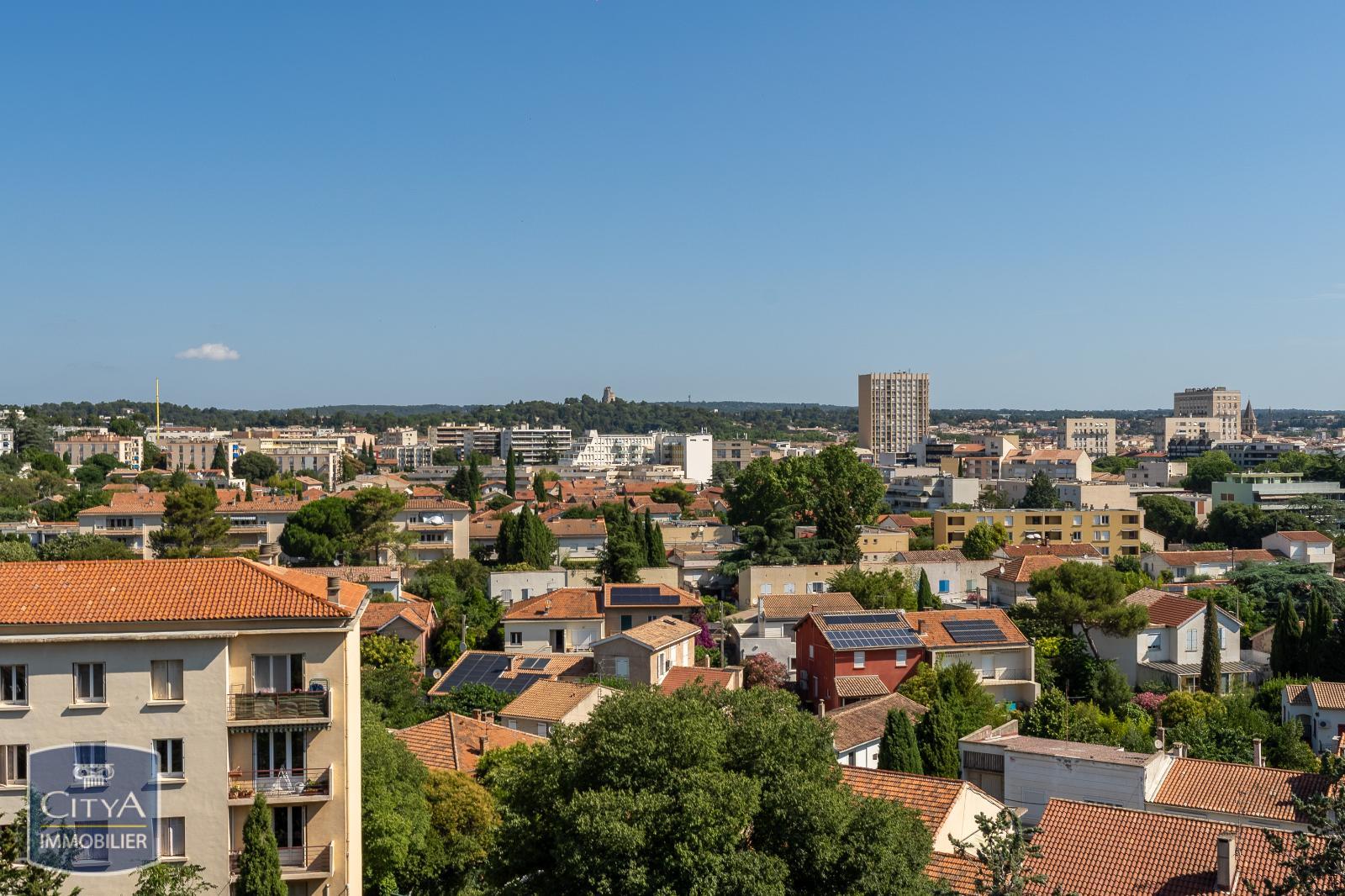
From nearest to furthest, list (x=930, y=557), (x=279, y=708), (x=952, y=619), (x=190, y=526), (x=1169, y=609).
Answer: 1. (x=279, y=708)
2. (x=952, y=619)
3. (x=1169, y=609)
4. (x=930, y=557)
5. (x=190, y=526)

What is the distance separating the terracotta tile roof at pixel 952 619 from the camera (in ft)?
116

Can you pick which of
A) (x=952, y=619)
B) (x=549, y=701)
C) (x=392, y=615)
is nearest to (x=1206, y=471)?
(x=952, y=619)

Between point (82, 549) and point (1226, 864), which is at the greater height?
point (1226, 864)

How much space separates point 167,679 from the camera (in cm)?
1385

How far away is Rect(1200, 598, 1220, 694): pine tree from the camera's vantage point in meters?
36.2

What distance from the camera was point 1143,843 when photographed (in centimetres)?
1553

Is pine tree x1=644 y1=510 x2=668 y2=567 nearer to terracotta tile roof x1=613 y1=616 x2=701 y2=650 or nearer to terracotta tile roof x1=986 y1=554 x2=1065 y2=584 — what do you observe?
terracotta tile roof x1=986 y1=554 x2=1065 y2=584

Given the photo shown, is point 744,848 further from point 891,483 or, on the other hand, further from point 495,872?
point 891,483

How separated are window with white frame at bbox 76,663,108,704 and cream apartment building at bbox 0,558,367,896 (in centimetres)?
1

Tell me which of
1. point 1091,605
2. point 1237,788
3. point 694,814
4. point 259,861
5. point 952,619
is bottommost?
point 952,619

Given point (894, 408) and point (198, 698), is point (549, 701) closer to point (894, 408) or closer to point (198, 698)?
point (198, 698)

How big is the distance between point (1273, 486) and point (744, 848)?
83.1m

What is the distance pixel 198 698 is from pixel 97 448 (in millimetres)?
138473

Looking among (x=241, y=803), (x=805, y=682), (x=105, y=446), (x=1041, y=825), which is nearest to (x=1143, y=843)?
(x=1041, y=825)
